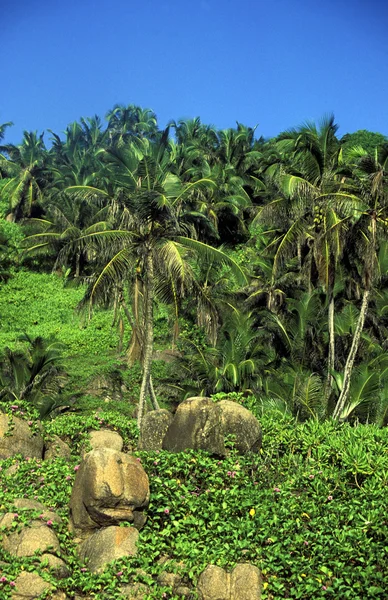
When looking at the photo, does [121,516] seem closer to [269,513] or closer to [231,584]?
[231,584]

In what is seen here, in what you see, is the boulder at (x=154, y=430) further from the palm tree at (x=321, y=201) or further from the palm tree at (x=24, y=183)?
the palm tree at (x=24, y=183)

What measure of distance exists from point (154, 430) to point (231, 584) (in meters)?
4.83

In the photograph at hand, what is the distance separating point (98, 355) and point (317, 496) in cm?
1983

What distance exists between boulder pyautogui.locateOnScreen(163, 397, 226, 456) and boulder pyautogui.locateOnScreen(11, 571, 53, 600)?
4026 millimetres

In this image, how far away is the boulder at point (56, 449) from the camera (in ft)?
48.6

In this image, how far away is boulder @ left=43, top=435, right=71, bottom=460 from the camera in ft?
48.6

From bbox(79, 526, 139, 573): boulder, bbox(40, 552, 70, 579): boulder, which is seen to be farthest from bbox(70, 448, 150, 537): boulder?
bbox(40, 552, 70, 579): boulder

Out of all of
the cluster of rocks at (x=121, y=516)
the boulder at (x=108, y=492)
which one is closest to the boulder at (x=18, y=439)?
the cluster of rocks at (x=121, y=516)

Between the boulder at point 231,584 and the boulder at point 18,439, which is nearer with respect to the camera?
the boulder at point 231,584

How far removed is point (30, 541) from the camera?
→ 954cm

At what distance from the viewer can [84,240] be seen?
17.4 meters

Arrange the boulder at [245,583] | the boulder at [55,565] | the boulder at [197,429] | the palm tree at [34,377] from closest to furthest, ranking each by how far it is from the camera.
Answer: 1. the boulder at [245,583]
2. the boulder at [55,565]
3. the boulder at [197,429]
4. the palm tree at [34,377]

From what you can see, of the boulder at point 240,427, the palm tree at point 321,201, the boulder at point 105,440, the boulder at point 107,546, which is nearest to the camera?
the boulder at point 107,546

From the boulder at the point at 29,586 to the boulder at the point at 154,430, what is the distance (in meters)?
4.63
